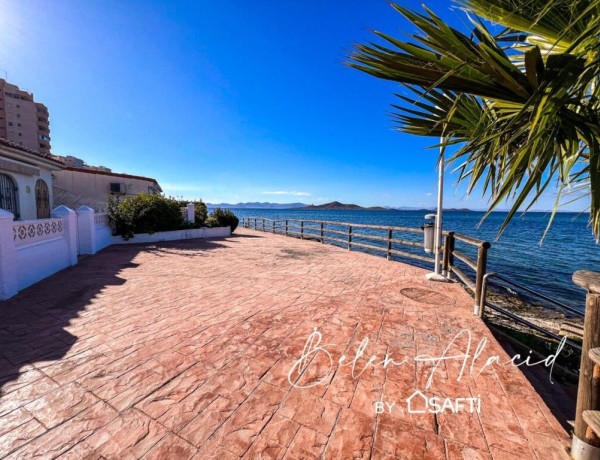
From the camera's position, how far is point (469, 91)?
84.1 inches

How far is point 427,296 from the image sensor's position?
14.5ft

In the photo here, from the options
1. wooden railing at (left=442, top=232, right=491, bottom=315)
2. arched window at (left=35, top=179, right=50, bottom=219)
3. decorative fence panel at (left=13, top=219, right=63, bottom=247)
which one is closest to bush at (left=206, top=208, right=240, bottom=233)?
arched window at (left=35, top=179, right=50, bottom=219)

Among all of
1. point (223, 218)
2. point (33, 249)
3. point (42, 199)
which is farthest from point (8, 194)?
point (223, 218)

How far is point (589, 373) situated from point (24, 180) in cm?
1322

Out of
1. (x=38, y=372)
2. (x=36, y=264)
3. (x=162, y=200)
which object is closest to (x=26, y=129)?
(x=162, y=200)

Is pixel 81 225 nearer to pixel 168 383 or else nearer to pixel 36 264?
pixel 36 264

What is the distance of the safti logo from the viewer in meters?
1.93

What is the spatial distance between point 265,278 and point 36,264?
4479 mm

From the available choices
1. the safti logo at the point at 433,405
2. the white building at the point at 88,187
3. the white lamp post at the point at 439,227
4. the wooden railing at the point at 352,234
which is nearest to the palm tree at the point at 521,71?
the safti logo at the point at 433,405

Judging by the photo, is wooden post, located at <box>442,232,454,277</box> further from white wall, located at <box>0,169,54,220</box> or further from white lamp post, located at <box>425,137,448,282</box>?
white wall, located at <box>0,169,54,220</box>

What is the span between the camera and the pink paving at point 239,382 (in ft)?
5.38

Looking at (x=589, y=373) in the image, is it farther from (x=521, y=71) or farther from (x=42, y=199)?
(x=42, y=199)

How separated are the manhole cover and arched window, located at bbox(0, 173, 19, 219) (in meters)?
11.4

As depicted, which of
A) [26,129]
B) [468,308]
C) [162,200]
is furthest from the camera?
[26,129]
